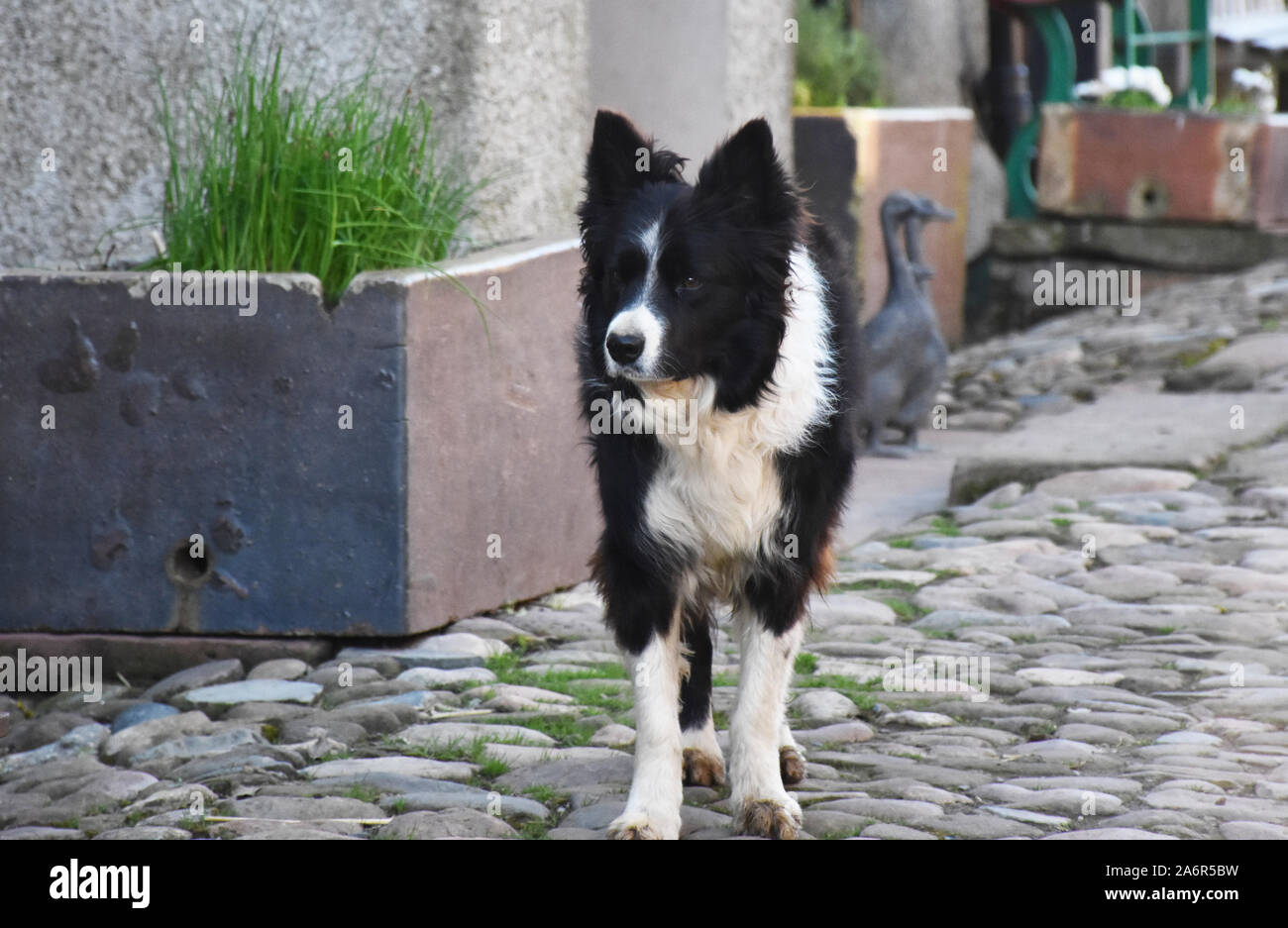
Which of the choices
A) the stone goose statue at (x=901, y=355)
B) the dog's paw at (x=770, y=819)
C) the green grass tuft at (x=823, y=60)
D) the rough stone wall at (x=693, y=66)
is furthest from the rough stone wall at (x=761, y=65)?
the dog's paw at (x=770, y=819)

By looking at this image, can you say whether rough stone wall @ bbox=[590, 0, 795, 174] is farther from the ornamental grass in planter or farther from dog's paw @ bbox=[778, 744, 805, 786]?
dog's paw @ bbox=[778, 744, 805, 786]

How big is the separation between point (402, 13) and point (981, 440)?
4387 mm

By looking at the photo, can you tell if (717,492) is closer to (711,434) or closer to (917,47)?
(711,434)

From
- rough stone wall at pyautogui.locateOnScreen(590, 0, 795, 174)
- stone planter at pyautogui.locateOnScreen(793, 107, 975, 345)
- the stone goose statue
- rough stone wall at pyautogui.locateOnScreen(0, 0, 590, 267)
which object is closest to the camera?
rough stone wall at pyautogui.locateOnScreen(0, 0, 590, 267)

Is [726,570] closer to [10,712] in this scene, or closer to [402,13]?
[10,712]

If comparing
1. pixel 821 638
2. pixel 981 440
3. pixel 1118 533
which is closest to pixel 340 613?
pixel 821 638

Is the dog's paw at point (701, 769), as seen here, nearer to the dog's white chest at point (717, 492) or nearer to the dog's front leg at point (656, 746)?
the dog's front leg at point (656, 746)

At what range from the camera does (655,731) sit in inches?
144

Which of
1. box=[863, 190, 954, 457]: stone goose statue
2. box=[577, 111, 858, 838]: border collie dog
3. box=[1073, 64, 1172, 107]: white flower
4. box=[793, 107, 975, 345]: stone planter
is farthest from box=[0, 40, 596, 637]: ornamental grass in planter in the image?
box=[1073, 64, 1172, 107]: white flower

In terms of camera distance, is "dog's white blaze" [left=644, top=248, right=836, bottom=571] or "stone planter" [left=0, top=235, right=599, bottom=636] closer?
"dog's white blaze" [left=644, top=248, right=836, bottom=571]

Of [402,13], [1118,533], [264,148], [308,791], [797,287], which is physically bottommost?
[308,791]

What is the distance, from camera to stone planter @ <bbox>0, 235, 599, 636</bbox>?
4918 mm

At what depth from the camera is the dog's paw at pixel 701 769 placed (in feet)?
13.2

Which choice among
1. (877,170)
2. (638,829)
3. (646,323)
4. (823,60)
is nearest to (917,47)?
(823,60)
